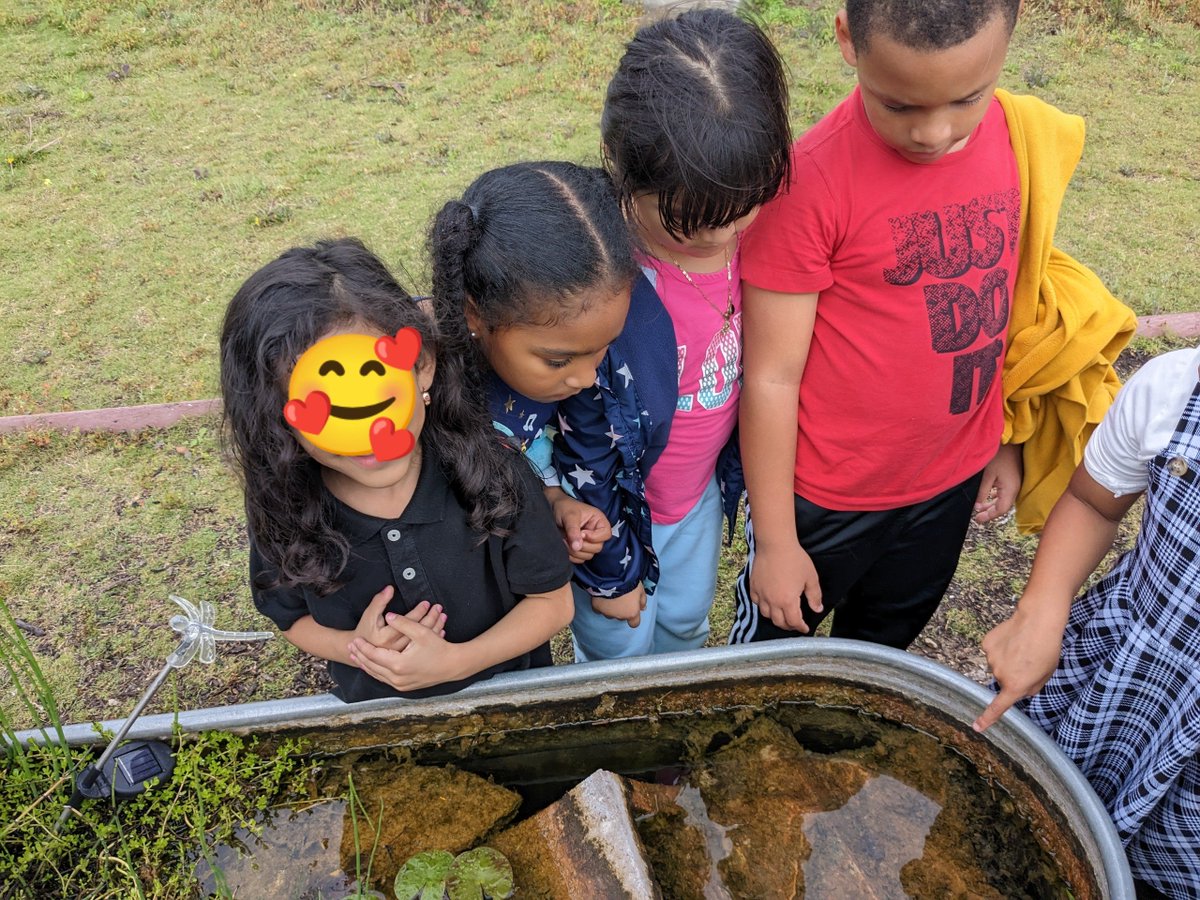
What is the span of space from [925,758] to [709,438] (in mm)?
738

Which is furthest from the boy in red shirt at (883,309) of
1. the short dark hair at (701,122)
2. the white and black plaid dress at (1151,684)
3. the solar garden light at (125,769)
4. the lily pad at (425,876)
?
the solar garden light at (125,769)

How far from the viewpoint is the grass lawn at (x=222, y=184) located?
9.04ft

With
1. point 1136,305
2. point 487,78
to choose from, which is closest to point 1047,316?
point 1136,305

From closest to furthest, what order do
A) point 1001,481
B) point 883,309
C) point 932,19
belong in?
point 932,19, point 883,309, point 1001,481

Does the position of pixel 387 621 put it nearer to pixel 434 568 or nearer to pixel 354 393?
pixel 434 568

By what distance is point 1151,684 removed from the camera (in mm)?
1429

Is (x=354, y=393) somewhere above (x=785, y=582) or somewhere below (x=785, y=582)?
above

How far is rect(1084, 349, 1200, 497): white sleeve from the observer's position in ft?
4.21

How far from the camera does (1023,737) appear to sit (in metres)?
1.47

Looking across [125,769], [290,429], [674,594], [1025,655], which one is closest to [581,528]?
[674,594]

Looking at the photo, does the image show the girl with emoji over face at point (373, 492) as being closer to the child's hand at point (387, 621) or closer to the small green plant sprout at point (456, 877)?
the child's hand at point (387, 621)

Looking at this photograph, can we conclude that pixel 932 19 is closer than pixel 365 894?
Yes

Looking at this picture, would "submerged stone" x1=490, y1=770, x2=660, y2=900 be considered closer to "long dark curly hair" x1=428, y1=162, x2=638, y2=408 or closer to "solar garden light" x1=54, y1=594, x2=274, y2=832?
"solar garden light" x1=54, y1=594, x2=274, y2=832

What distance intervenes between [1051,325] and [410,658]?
1367 mm
